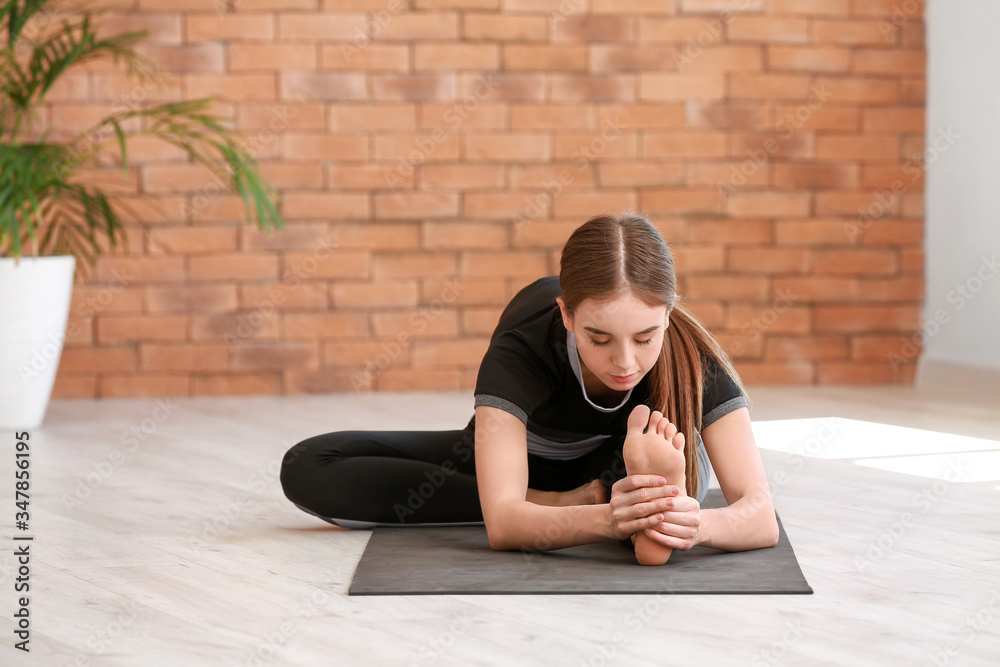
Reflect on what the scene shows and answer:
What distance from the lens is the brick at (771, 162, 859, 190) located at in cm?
389

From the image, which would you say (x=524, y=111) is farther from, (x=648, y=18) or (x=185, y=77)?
(x=185, y=77)

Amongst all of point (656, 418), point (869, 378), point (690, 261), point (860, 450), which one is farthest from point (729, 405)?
point (869, 378)

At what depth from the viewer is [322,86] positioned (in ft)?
12.3

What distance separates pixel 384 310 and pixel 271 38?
41.3 inches

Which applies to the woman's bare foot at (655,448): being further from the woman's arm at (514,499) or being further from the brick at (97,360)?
the brick at (97,360)

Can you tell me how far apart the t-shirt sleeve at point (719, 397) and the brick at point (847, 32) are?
255cm

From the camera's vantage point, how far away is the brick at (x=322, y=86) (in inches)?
147

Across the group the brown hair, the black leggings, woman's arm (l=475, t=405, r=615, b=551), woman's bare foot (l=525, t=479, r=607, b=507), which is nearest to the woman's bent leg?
the black leggings

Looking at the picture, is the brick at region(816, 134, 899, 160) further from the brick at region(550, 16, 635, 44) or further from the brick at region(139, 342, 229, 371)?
the brick at region(139, 342, 229, 371)

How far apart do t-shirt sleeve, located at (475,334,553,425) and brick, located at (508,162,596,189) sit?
84.5 inches

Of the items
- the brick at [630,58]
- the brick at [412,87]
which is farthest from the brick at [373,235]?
the brick at [630,58]

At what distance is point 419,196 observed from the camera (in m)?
3.80

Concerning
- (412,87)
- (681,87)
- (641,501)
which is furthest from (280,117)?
(641,501)

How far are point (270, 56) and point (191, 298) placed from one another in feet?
2.99
